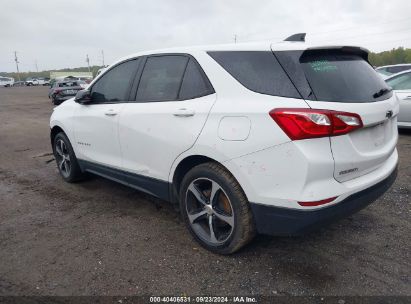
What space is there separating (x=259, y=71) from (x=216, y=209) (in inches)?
46.6

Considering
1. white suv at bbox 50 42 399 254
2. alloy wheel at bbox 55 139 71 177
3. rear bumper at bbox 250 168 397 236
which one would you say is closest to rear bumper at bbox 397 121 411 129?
white suv at bbox 50 42 399 254

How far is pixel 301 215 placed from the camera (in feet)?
8.14

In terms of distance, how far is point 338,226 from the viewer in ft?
11.7

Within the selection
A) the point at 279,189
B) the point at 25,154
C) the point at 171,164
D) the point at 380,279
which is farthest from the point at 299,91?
the point at 25,154

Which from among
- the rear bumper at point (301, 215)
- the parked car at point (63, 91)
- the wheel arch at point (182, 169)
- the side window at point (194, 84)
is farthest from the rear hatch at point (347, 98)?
the parked car at point (63, 91)

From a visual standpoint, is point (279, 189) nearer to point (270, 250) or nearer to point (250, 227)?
point (250, 227)

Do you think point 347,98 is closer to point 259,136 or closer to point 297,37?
point 259,136

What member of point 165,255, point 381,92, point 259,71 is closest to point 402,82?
point 381,92

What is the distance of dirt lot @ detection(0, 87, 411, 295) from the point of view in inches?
105

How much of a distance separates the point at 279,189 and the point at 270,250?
880mm

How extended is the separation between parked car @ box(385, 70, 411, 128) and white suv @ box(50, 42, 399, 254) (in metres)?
4.79

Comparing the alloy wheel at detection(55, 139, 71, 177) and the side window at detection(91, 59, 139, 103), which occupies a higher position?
the side window at detection(91, 59, 139, 103)

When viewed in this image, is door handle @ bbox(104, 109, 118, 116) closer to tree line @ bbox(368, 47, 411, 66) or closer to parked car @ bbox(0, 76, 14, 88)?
parked car @ bbox(0, 76, 14, 88)

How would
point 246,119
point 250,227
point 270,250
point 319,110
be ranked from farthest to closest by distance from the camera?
point 270,250 → point 250,227 → point 246,119 → point 319,110
